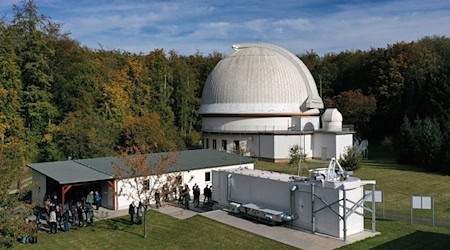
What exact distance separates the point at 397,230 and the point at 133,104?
36687 millimetres

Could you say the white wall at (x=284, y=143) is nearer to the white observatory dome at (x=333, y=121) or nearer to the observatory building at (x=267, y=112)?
the observatory building at (x=267, y=112)

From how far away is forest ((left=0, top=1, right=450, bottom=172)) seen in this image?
127 ft

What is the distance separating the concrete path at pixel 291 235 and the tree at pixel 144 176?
3.86 meters

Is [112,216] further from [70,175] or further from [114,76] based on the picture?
[114,76]

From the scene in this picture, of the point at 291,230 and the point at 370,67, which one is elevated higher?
the point at 370,67

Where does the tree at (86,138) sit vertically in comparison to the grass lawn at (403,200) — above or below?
above

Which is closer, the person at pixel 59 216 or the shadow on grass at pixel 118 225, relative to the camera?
the shadow on grass at pixel 118 225

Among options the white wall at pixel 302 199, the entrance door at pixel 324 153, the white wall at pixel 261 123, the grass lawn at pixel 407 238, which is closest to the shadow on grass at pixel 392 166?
the entrance door at pixel 324 153

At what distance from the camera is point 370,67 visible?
220 ft

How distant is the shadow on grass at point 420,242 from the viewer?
54.6ft

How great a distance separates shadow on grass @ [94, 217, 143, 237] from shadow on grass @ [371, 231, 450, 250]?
11.8m

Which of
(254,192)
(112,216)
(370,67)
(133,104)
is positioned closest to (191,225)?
(254,192)

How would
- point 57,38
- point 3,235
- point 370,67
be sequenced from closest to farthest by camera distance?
point 3,235 < point 57,38 < point 370,67

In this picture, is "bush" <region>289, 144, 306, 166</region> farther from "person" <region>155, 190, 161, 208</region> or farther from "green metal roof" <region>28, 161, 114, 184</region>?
"green metal roof" <region>28, 161, 114, 184</region>
